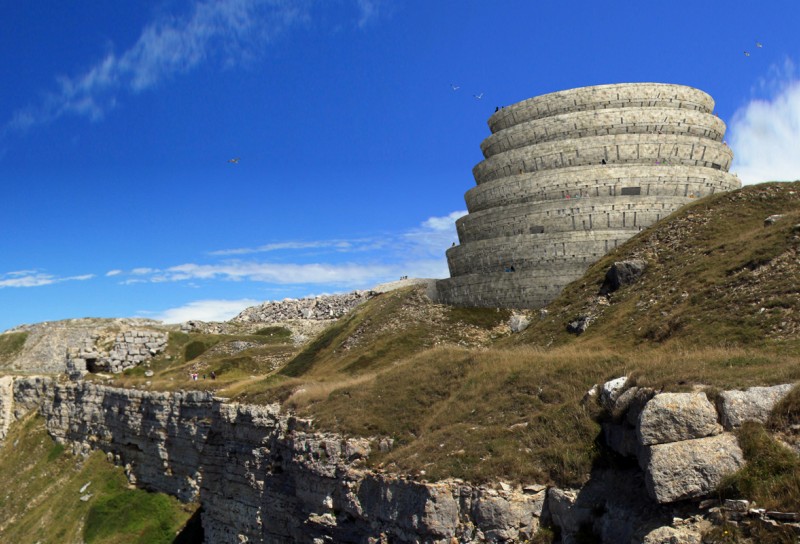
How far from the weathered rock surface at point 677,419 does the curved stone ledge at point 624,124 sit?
35.7 metres

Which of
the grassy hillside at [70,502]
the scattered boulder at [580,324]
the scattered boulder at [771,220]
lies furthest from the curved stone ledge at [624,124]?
the grassy hillside at [70,502]

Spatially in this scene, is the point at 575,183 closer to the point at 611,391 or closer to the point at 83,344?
the point at 611,391

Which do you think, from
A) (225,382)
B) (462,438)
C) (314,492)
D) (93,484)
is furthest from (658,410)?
(93,484)

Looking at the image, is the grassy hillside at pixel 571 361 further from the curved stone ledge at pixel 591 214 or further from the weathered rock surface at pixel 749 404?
the curved stone ledge at pixel 591 214

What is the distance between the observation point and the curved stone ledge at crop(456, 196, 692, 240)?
127ft

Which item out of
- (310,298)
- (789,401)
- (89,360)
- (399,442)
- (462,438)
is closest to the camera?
(789,401)

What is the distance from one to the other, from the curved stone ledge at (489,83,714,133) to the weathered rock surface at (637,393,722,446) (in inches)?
1466

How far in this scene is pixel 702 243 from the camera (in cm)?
3066

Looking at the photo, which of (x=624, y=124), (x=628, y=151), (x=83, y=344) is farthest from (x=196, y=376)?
(x=624, y=124)

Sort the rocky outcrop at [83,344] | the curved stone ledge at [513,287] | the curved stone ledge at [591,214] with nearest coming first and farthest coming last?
1. the curved stone ledge at [513,287]
2. the curved stone ledge at [591,214]
3. the rocky outcrop at [83,344]

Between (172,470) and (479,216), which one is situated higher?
(479,216)

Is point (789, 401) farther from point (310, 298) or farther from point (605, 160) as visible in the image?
point (310, 298)

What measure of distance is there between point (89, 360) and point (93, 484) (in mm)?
15089

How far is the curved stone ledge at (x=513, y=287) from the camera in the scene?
3834cm
